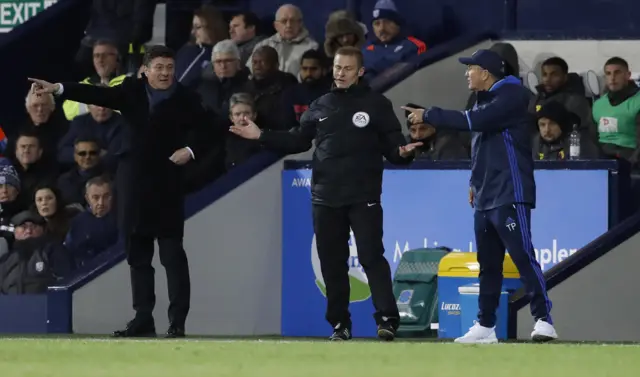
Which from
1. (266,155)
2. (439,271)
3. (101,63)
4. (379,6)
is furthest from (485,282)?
(101,63)

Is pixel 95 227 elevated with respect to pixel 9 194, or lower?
lower

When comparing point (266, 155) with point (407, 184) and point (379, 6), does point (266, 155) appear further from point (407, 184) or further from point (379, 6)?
point (379, 6)

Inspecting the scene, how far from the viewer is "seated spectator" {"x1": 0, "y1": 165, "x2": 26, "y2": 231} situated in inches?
690

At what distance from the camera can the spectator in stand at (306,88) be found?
16.5 meters

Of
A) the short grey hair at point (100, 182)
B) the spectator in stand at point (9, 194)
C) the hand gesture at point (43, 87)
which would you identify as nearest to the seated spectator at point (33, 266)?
the short grey hair at point (100, 182)

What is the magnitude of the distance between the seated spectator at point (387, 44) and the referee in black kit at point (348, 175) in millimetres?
4529

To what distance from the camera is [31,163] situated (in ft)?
59.1

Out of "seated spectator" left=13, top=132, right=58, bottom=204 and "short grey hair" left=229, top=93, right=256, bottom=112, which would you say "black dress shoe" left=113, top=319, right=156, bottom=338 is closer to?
"short grey hair" left=229, top=93, right=256, bottom=112

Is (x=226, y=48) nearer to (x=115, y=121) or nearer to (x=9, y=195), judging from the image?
(x=115, y=121)

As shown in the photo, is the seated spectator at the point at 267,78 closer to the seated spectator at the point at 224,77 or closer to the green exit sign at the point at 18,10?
the seated spectator at the point at 224,77

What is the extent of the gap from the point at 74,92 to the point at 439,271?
2.97 m

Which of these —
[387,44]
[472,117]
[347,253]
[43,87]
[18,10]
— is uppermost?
[18,10]

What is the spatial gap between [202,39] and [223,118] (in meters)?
3.85

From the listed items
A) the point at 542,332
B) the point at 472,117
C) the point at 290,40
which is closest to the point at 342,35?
the point at 290,40
